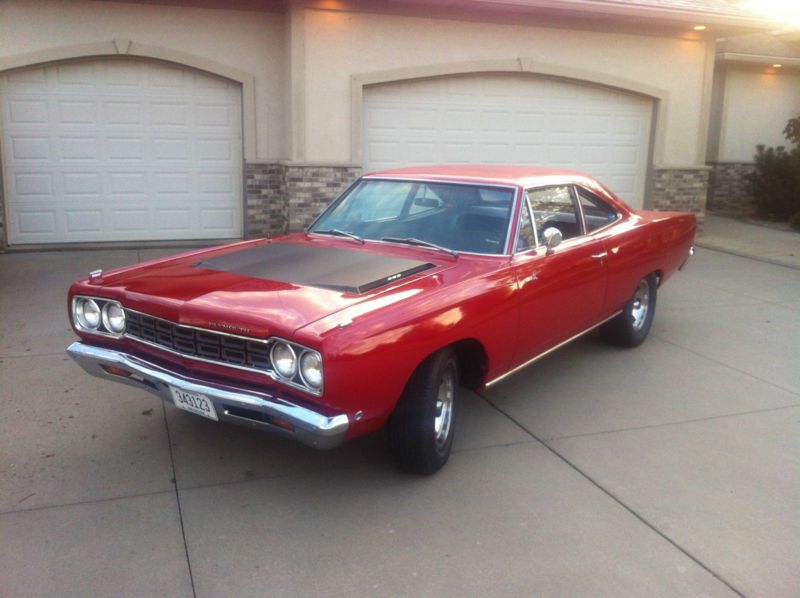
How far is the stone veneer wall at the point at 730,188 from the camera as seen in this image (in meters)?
15.9

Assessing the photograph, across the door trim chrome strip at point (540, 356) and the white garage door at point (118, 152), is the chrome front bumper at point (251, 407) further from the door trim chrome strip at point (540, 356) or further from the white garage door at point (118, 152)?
the white garage door at point (118, 152)

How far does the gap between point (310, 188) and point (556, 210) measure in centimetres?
574

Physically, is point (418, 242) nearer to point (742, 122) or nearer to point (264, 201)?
point (264, 201)

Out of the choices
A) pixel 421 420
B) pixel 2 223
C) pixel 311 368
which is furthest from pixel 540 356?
pixel 2 223

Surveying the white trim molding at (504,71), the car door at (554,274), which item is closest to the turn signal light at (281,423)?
the car door at (554,274)

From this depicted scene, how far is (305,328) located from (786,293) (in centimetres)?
726

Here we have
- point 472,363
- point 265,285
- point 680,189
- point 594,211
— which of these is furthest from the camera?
point 680,189

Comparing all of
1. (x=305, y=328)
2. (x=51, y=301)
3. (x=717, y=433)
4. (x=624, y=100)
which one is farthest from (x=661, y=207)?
(x=305, y=328)

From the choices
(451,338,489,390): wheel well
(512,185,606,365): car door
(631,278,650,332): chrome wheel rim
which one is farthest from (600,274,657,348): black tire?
(451,338,489,390): wheel well

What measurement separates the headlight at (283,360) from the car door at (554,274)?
1620 millimetres

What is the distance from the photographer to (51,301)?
752 centimetres

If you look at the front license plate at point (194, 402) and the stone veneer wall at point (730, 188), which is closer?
the front license plate at point (194, 402)

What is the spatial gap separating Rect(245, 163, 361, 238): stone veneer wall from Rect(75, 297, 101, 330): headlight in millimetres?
6430

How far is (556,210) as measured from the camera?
5363 millimetres
